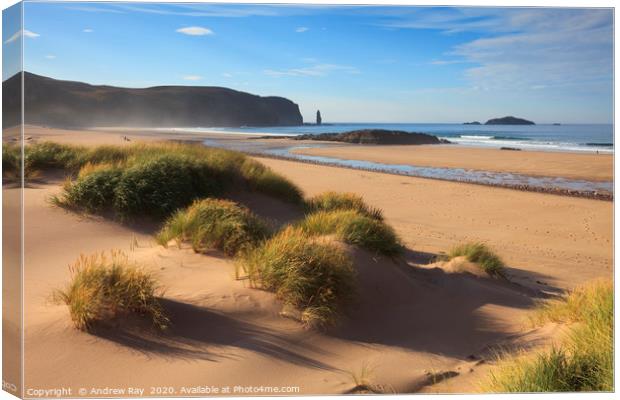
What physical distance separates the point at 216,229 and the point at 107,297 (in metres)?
2.23

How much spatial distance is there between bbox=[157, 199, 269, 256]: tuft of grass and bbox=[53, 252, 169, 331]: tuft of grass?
1.78 metres

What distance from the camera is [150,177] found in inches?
341

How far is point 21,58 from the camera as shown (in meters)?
3.99

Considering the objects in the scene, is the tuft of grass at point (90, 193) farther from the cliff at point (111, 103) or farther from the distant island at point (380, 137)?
the distant island at point (380, 137)

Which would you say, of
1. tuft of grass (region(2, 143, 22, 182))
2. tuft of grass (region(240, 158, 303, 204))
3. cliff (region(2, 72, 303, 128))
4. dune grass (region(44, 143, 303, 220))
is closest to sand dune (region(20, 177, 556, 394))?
dune grass (region(44, 143, 303, 220))

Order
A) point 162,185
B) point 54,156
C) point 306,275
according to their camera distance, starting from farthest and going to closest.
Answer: point 54,156 < point 162,185 < point 306,275

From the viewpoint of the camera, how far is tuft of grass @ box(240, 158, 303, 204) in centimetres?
1042

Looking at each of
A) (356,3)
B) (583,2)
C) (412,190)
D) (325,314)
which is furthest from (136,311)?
(412,190)

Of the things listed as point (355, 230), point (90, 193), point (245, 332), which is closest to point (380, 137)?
point (90, 193)

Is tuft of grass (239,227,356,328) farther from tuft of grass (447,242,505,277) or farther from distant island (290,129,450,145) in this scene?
distant island (290,129,450,145)

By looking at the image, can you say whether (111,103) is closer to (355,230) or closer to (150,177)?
(150,177)

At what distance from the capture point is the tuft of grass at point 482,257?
26.4ft

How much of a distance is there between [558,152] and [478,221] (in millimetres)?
19340

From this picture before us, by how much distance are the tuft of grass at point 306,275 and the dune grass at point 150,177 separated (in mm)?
3084
